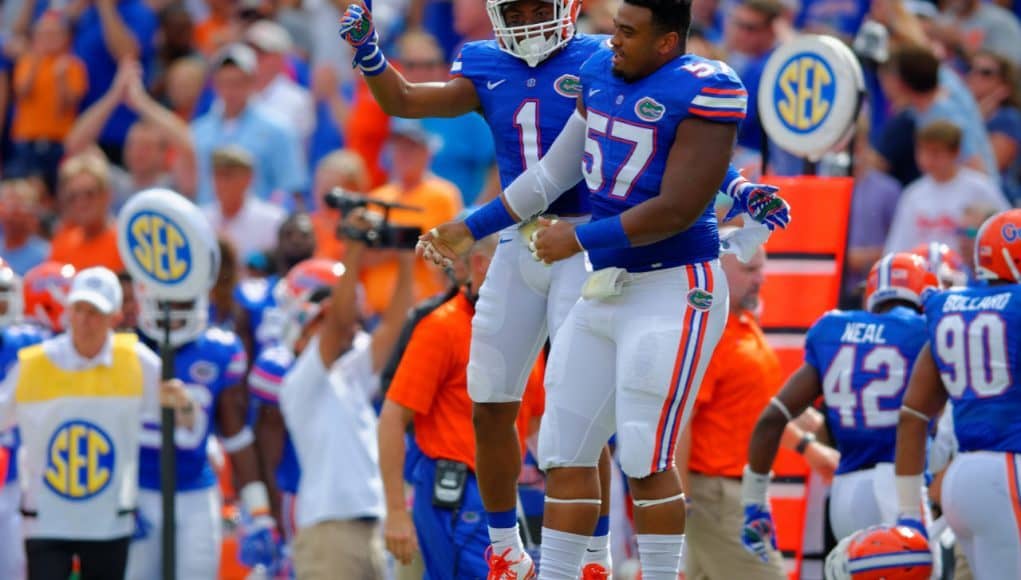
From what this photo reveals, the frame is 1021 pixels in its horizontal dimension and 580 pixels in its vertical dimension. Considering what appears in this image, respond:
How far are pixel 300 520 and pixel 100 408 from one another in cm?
119

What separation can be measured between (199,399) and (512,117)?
375 centimetres

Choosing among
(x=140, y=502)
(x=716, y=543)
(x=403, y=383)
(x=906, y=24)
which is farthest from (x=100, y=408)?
(x=906, y=24)

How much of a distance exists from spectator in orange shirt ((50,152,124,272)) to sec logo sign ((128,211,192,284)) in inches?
125

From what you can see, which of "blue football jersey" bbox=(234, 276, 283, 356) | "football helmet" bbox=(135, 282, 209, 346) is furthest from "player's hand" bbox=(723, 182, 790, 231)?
"blue football jersey" bbox=(234, 276, 283, 356)

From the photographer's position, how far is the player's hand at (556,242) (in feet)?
18.1

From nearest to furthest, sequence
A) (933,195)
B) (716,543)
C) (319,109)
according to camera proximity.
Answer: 1. (716,543)
2. (933,195)
3. (319,109)

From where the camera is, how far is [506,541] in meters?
6.39

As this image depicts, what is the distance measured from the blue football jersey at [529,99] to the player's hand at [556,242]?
53 centimetres

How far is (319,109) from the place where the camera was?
14766mm

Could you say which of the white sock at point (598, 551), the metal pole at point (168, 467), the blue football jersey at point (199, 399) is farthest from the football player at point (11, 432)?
the white sock at point (598, 551)

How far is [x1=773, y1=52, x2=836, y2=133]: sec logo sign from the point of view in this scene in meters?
8.67

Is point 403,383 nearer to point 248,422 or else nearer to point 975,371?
point 975,371

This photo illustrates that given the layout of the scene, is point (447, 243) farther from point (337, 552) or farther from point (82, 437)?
point (82, 437)

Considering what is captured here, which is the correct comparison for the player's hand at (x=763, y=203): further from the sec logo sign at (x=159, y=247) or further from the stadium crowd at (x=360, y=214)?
the sec logo sign at (x=159, y=247)
